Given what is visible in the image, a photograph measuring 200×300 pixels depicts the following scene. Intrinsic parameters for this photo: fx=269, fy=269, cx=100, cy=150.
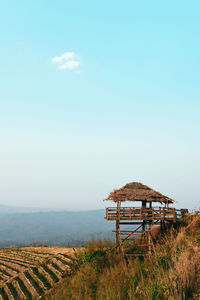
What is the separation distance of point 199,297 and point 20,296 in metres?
12.9

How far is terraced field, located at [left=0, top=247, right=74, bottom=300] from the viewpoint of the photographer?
16.0m

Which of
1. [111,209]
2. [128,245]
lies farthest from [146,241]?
[111,209]

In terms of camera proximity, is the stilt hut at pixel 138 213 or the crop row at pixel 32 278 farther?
the stilt hut at pixel 138 213

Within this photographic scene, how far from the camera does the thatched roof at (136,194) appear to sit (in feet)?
76.7

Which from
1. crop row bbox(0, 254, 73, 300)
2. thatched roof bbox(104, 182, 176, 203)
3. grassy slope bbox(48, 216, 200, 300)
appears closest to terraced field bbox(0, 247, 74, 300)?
crop row bbox(0, 254, 73, 300)

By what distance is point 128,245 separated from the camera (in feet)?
69.2

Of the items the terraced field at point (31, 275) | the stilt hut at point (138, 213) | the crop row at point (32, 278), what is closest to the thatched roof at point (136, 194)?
the stilt hut at point (138, 213)

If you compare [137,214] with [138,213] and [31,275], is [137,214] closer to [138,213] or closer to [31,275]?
[138,213]

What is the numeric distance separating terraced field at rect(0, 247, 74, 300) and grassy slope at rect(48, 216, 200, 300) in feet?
7.66

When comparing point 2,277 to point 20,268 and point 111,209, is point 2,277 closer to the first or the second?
point 20,268

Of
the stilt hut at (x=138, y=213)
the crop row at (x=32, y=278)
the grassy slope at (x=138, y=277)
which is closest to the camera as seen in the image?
the grassy slope at (x=138, y=277)

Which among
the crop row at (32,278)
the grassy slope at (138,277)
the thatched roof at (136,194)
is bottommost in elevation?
the crop row at (32,278)

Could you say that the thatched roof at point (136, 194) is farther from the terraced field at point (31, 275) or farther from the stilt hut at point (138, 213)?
the terraced field at point (31, 275)

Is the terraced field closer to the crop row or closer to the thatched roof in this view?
the crop row
